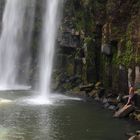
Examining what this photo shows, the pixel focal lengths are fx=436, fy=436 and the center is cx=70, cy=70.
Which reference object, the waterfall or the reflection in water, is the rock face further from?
the waterfall

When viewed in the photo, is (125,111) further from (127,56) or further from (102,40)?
(102,40)

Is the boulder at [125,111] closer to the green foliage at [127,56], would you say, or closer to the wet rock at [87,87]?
the green foliage at [127,56]

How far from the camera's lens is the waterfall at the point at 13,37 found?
6389 centimetres

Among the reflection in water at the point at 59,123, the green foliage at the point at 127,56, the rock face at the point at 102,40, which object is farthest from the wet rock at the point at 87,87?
the reflection in water at the point at 59,123

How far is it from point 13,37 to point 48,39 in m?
8.83

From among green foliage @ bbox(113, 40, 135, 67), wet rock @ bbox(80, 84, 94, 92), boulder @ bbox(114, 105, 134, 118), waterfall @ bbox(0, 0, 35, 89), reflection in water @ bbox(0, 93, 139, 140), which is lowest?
reflection in water @ bbox(0, 93, 139, 140)

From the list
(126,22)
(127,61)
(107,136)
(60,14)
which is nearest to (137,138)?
(107,136)

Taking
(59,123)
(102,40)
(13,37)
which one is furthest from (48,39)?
(59,123)

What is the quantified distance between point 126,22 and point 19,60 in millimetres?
25734

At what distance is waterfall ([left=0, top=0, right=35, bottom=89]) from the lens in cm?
6389

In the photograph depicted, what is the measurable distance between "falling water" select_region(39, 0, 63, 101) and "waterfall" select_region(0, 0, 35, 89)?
17.3 ft

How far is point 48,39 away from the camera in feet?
190

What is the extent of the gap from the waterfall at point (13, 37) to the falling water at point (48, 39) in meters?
5.27

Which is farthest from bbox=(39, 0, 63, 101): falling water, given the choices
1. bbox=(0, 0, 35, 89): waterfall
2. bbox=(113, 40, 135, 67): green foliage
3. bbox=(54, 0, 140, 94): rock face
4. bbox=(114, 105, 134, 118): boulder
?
bbox=(114, 105, 134, 118): boulder
